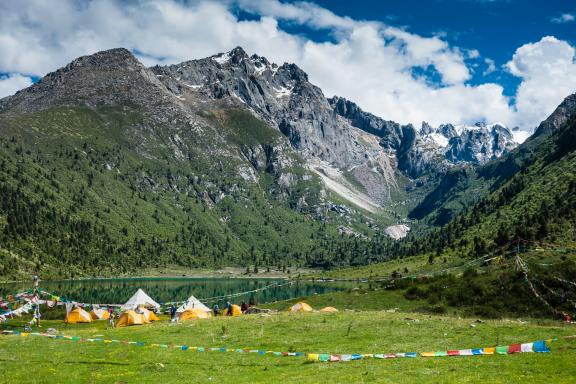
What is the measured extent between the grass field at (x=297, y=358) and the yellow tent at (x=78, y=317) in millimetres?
35687

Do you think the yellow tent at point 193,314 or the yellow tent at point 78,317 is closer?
the yellow tent at point 193,314

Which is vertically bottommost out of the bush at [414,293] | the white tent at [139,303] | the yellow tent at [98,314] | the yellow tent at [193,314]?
the yellow tent at [98,314]

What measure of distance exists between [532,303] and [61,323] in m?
68.2

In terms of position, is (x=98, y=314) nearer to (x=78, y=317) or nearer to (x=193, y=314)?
(x=78, y=317)

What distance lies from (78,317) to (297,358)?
59190mm

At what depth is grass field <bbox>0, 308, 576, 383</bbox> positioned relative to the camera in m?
24.2

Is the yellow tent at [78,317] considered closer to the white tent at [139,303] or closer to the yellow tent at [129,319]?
the white tent at [139,303]

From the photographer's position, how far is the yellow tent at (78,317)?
77188mm

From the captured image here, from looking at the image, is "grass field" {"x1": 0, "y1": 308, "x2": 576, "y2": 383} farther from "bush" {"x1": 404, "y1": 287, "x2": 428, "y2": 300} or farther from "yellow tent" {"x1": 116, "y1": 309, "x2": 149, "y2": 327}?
"bush" {"x1": 404, "y1": 287, "x2": 428, "y2": 300}

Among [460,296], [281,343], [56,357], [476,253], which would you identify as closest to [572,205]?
[476,253]

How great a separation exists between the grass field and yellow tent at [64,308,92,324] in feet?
117

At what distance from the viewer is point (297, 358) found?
31.0m

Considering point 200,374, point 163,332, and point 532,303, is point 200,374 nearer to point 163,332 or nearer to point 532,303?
point 163,332

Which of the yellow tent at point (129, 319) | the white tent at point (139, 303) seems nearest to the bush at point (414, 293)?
the white tent at point (139, 303)
